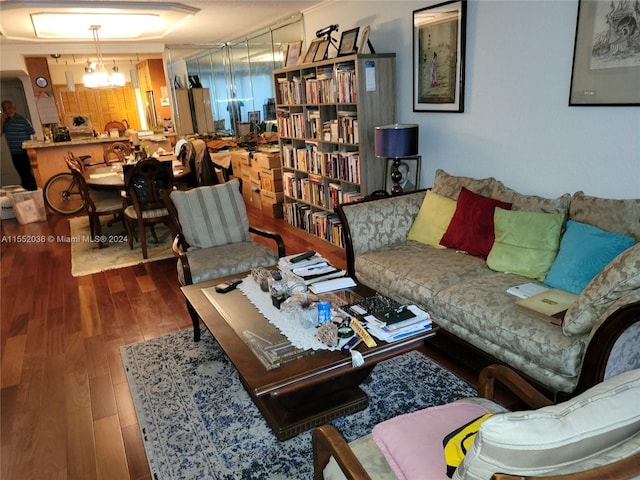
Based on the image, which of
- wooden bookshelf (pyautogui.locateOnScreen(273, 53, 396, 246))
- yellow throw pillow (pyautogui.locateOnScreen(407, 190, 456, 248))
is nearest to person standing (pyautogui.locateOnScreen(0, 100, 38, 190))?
wooden bookshelf (pyautogui.locateOnScreen(273, 53, 396, 246))

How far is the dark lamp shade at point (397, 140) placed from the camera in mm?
3475

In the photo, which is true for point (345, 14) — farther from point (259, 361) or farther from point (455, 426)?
point (455, 426)

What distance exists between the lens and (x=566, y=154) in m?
2.70

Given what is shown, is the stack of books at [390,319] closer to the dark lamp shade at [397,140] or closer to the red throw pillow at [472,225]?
the red throw pillow at [472,225]

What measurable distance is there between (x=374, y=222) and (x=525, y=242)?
104 centimetres

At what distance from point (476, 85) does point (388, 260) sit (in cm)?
144

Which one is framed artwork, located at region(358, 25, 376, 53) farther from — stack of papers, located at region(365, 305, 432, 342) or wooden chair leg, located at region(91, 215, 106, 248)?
wooden chair leg, located at region(91, 215, 106, 248)

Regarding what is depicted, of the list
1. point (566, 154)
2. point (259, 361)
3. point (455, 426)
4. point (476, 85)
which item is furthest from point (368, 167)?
point (455, 426)

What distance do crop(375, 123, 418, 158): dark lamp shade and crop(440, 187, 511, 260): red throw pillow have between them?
672 millimetres

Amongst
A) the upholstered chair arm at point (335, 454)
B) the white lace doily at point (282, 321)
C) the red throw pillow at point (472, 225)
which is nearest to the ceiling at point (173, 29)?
the red throw pillow at point (472, 225)

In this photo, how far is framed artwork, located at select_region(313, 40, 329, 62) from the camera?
4.41 meters

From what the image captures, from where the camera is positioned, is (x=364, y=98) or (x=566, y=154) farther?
(x=364, y=98)

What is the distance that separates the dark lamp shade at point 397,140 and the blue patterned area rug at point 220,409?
161 centimetres

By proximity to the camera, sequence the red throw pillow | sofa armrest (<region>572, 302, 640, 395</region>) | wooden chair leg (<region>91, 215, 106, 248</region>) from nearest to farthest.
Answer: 1. sofa armrest (<region>572, 302, 640, 395</region>)
2. the red throw pillow
3. wooden chair leg (<region>91, 215, 106, 248</region>)
